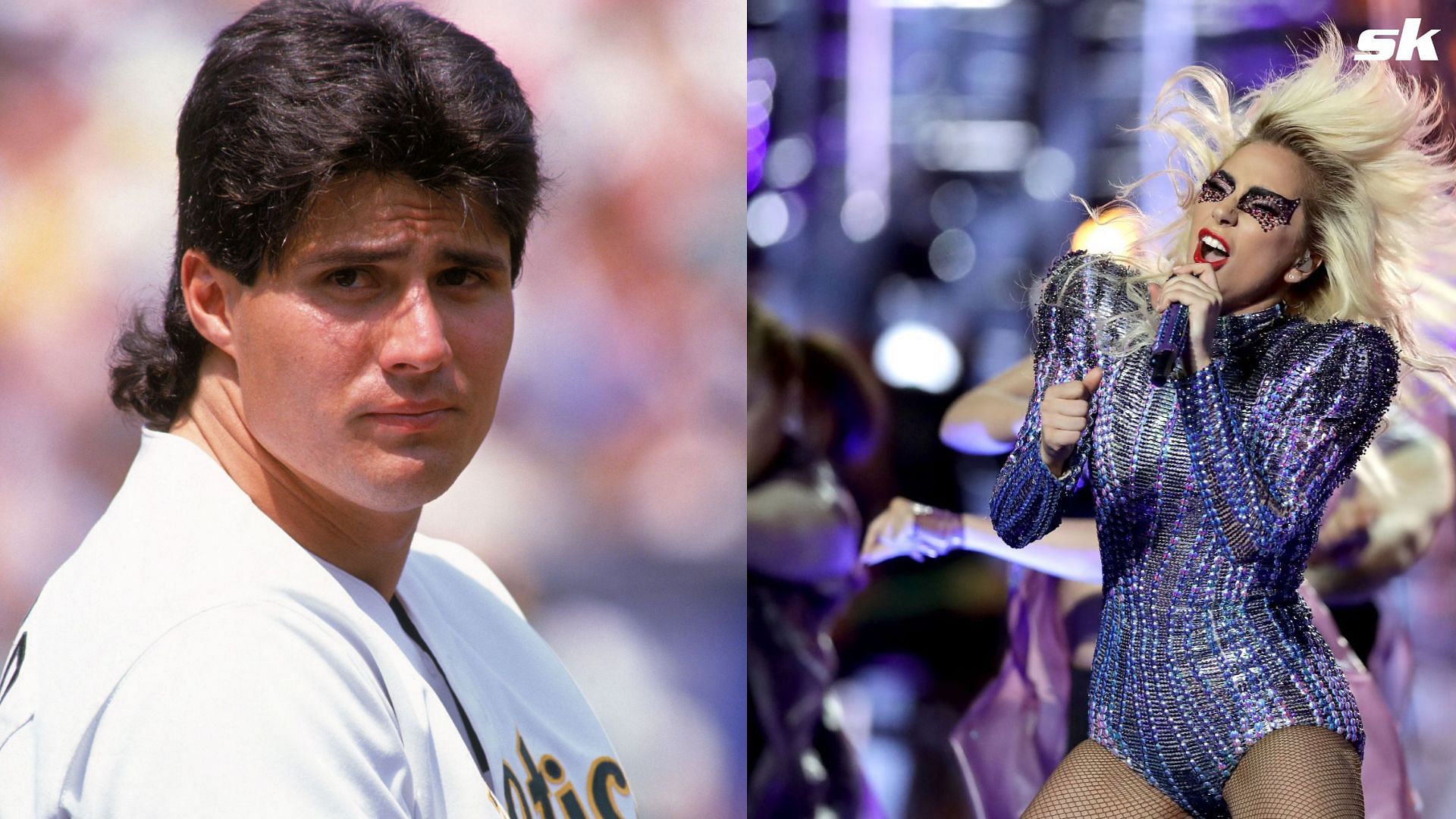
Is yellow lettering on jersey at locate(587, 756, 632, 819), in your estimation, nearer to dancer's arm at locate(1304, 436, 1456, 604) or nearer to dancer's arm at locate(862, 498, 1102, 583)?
dancer's arm at locate(862, 498, 1102, 583)

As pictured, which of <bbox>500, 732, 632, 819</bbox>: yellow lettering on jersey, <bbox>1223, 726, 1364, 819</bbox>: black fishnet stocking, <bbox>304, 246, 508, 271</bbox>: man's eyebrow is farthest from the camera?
<bbox>1223, 726, 1364, 819</bbox>: black fishnet stocking

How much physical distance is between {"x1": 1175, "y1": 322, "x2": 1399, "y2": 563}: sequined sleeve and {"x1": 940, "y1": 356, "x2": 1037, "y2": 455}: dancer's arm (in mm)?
1086

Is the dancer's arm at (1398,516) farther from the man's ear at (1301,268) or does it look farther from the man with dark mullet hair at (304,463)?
the man with dark mullet hair at (304,463)

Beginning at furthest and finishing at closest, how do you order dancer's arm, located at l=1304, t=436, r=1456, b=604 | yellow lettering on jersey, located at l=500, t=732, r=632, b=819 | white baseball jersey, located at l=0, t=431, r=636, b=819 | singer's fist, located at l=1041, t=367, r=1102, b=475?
dancer's arm, located at l=1304, t=436, r=1456, b=604 → singer's fist, located at l=1041, t=367, r=1102, b=475 → yellow lettering on jersey, located at l=500, t=732, r=632, b=819 → white baseball jersey, located at l=0, t=431, r=636, b=819

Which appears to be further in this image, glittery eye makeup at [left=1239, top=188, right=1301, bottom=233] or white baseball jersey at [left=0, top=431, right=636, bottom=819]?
glittery eye makeup at [left=1239, top=188, right=1301, bottom=233]

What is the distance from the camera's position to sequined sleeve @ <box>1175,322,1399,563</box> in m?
2.15

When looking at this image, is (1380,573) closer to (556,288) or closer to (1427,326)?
(1427,326)

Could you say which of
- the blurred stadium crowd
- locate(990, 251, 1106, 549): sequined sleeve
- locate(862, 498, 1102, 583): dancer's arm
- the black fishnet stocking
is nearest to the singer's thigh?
the black fishnet stocking

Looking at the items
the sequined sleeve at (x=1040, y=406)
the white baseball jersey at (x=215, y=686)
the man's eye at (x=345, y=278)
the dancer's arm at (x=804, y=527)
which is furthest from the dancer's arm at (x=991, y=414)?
the man's eye at (x=345, y=278)

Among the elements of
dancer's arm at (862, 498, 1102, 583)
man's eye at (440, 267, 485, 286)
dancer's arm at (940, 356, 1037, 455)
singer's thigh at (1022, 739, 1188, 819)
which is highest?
man's eye at (440, 267, 485, 286)

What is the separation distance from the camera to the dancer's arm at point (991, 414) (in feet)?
10.8

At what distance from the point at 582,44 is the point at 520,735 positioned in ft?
6.73

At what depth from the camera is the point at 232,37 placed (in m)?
1.77

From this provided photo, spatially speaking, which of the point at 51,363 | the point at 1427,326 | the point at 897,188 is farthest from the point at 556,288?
the point at 1427,326
